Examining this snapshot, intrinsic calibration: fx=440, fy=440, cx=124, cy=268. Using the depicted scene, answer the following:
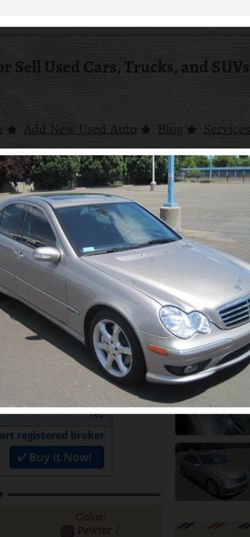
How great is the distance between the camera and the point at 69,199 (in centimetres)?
373

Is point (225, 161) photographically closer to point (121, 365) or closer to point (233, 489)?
point (121, 365)

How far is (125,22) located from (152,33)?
0.68 ft

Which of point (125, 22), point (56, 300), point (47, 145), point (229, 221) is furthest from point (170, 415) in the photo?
point (229, 221)

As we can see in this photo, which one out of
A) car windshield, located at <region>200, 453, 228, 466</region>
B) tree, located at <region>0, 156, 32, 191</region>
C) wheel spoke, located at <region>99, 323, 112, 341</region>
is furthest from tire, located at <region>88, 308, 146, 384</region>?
tree, located at <region>0, 156, 32, 191</region>

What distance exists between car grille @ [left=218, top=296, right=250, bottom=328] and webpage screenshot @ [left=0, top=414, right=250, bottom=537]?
81cm

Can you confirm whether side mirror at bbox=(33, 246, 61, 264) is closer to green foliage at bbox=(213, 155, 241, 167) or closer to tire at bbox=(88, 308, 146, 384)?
tire at bbox=(88, 308, 146, 384)

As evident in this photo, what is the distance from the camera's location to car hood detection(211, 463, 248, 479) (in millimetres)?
1899

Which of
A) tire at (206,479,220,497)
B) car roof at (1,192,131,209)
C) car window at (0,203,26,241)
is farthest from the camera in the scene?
car window at (0,203,26,241)

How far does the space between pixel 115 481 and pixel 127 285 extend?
1203mm

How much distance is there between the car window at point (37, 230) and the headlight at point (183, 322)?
1.21 metres

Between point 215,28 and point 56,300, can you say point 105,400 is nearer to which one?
point 56,300

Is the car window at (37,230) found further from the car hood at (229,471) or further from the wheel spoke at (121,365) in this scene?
the car hood at (229,471)

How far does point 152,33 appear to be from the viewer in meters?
2.88

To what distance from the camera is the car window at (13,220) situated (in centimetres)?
393
